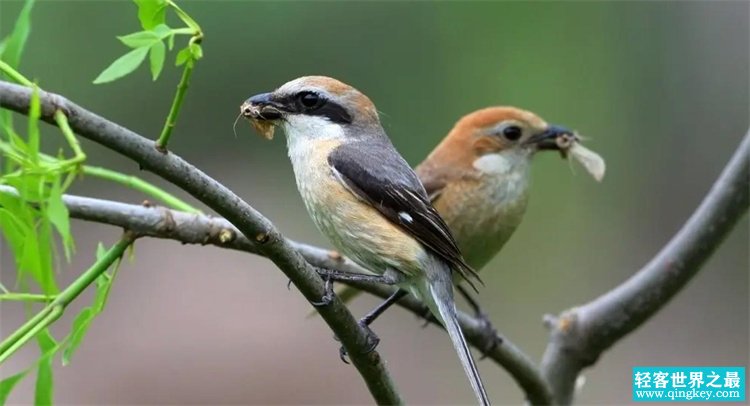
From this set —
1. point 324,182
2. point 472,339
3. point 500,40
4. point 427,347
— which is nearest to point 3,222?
point 324,182

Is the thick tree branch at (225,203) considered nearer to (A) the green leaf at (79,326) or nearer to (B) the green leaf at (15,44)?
(B) the green leaf at (15,44)

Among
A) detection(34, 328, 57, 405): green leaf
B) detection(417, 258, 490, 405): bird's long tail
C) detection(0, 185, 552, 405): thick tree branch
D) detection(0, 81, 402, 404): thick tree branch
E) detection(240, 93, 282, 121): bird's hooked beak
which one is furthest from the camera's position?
detection(240, 93, 282, 121): bird's hooked beak

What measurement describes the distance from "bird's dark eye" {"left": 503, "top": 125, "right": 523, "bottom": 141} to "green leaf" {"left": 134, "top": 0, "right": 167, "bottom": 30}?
8.46 ft

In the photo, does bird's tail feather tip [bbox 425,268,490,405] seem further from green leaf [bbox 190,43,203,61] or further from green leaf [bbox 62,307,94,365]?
green leaf [bbox 190,43,203,61]

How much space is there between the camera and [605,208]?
7988mm

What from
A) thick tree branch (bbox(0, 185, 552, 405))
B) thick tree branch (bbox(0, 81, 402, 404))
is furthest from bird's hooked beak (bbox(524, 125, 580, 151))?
thick tree branch (bbox(0, 81, 402, 404))

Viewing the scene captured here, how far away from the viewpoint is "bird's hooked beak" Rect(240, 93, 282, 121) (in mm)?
2627

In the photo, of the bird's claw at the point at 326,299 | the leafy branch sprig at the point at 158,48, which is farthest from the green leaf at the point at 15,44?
the bird's claw at the point at 326,299

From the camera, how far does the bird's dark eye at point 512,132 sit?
4.00m

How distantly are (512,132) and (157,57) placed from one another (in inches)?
103

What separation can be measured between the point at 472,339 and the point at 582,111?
5.02 meters

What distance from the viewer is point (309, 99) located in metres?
2.79

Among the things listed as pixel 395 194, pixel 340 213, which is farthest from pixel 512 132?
pixel 340 213

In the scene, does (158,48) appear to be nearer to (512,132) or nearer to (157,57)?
(157,57)
